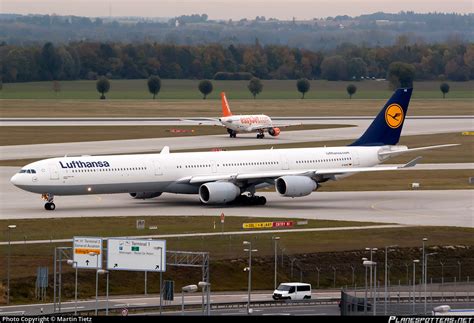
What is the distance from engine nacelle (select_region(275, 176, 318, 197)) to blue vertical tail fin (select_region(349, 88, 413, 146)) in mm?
12756

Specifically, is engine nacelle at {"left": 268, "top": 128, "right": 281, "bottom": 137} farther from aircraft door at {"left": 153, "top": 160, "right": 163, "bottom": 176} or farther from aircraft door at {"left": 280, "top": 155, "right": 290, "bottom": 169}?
aircraft door at {"left": 153, "top": 160, "right": 163, "bottom": 176}

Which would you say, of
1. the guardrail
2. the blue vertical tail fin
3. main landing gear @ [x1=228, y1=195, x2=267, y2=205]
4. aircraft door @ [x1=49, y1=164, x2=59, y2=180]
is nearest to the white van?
the guardrail

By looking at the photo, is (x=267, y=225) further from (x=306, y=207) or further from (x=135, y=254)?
(x=135, y=254)

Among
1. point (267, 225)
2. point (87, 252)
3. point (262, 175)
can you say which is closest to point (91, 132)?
point (262, 175)

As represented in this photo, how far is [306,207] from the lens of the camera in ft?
341

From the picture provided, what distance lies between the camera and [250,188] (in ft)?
343

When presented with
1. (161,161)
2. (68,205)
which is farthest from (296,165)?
(68,205)

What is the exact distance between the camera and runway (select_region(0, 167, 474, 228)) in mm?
98000

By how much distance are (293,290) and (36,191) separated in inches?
1231

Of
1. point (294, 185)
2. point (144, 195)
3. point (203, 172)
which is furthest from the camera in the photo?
point (144, 195)

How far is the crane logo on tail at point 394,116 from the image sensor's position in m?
115

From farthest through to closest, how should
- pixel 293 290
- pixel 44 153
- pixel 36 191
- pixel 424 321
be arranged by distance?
pixel 44 153 → pixel 36 191 → pixel 293 290 → pixel 424 321

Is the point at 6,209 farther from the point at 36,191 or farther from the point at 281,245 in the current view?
the point at 281,245

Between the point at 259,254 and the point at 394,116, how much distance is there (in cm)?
3674
